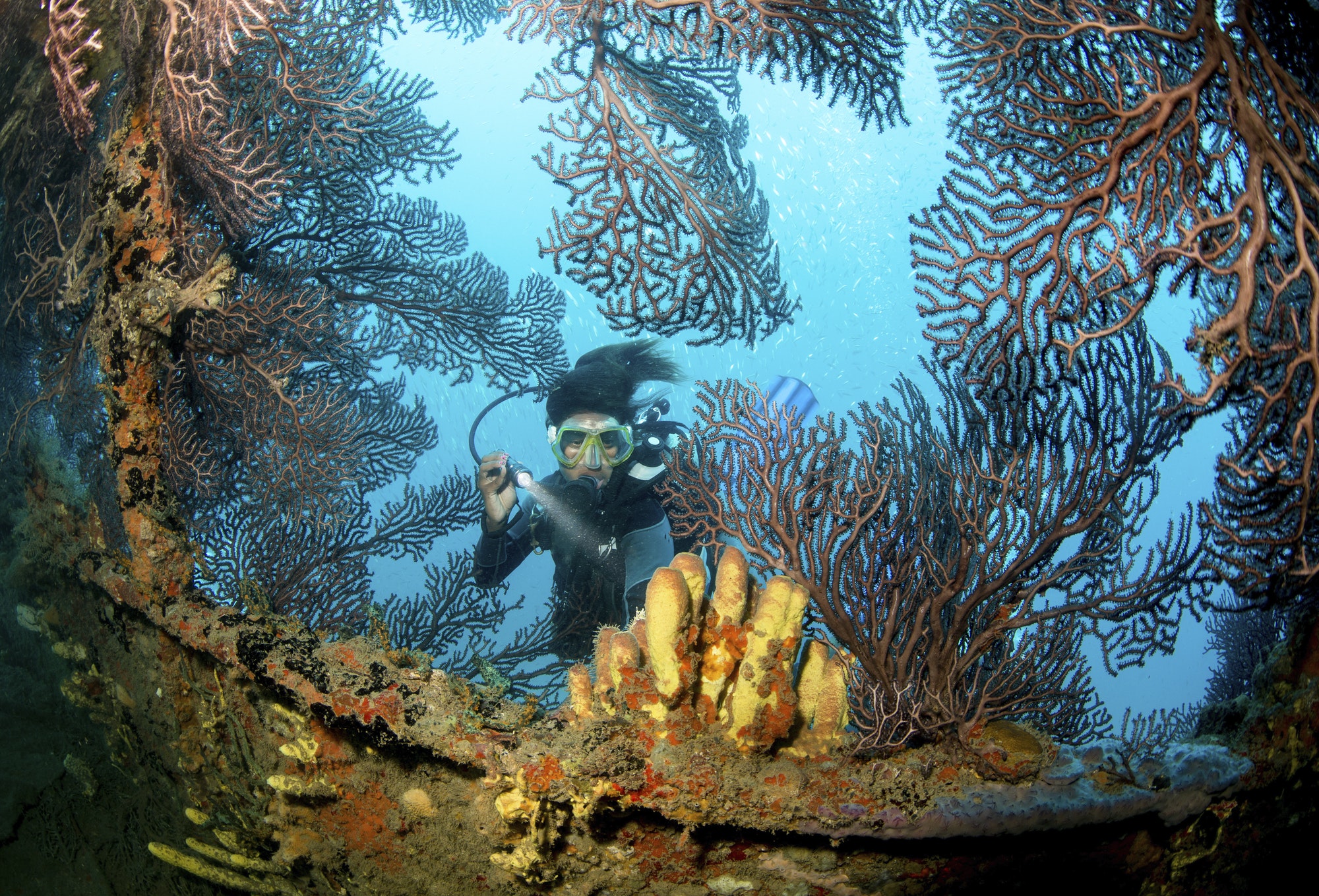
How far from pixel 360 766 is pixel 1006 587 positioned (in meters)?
2.99

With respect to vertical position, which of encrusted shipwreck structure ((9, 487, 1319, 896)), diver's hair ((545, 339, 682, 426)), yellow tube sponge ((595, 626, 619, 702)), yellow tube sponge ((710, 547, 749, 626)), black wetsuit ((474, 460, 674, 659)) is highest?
diver's hair ((545, 339, 682, 426))

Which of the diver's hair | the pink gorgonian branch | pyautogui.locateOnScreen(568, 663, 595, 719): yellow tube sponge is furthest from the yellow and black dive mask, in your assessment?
the pink gorgonian branch

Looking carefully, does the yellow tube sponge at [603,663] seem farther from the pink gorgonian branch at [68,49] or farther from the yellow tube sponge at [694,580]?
the pink gorgonian branch at [68,49]

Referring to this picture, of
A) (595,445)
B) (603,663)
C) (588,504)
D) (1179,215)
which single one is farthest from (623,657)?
(595,445)

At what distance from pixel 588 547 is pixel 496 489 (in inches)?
41.0

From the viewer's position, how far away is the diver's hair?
585cm

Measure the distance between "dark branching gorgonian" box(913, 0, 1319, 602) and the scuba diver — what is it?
10.5 feet

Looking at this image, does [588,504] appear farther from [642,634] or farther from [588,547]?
[642,634]

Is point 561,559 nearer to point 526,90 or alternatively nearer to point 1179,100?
point 526,90

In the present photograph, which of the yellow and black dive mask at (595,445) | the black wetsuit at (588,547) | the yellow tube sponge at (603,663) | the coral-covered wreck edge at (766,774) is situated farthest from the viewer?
the yellow and black dive mask at (595,445)

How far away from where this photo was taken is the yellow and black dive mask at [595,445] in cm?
556

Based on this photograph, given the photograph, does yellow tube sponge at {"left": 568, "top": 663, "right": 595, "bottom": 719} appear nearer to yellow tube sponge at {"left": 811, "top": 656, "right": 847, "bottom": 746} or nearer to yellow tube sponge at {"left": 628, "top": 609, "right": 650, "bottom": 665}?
yellow tube sponge at {"left": 628, "top": 609, "right": 650, "bottom": 665}

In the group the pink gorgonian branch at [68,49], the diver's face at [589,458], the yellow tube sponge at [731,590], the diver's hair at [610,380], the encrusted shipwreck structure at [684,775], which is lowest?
the encrusted shipwreck structure at [684,775]

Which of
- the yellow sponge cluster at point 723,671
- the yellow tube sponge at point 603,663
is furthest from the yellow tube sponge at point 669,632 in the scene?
the yellow tube sponge at point 603,663
